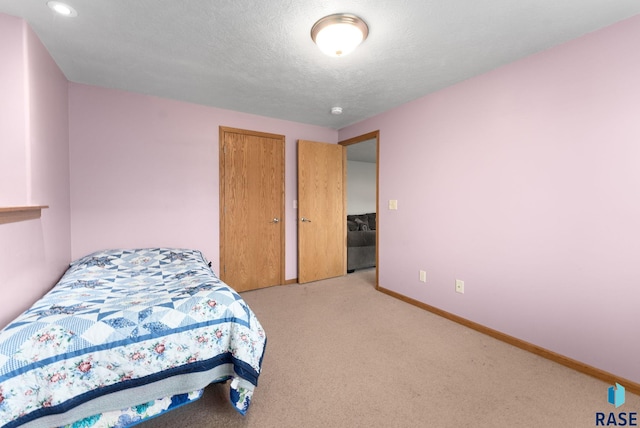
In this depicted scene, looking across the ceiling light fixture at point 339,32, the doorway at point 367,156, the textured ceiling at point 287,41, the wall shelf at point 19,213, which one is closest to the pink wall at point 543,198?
the textured ceiling at point 287,41

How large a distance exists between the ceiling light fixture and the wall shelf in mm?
1996

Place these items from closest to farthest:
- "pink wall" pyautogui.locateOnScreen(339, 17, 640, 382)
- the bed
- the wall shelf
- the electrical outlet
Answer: the bed
the wall shelf
"pink wall" pyautogui.locateOnScreen(339, 17, 640, 382)
the electrical outlet

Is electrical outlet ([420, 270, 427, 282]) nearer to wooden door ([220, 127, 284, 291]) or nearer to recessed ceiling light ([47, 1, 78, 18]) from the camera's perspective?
wooden door ([220, 127, 284, 291])

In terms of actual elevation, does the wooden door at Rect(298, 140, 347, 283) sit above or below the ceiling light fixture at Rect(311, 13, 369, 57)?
below

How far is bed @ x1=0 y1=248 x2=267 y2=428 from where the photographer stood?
3.46ft

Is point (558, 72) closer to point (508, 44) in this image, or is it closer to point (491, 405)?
point (508, 44)

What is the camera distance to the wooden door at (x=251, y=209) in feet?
10.9

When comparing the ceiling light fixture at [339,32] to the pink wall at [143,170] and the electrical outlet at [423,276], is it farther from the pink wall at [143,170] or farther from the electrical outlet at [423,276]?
the electrical outlet at [423,276]

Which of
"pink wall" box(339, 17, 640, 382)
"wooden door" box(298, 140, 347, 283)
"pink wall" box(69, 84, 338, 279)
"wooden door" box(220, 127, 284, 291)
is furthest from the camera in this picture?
"wooden door" box(298, 140, 347, 283)

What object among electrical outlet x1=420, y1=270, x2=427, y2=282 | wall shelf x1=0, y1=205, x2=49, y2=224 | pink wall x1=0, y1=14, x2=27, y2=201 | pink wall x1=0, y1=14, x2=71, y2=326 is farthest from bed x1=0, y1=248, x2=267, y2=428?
electrical outlet x1=420, y1=270, x2=427, y2=282

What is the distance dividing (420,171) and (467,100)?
786 mm

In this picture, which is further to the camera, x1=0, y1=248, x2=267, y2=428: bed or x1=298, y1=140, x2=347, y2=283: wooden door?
x1=298, y1=140, x2=347, y2=283: wooden door

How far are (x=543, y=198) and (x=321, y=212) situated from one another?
253 cm

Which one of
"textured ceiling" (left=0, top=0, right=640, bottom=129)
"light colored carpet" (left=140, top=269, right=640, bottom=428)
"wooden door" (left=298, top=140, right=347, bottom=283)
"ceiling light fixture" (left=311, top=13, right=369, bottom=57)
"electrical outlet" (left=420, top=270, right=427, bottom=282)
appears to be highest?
"textured ceiling" (left=0, top=0, right=640, bottom=129)
